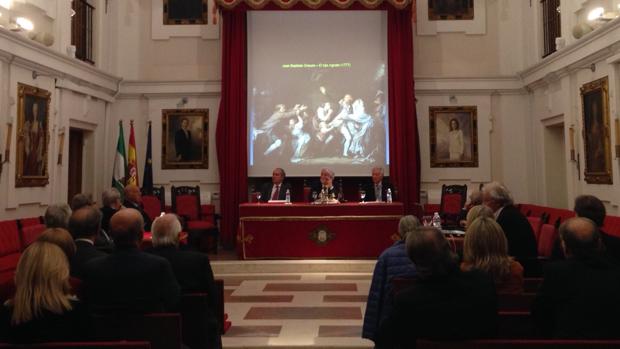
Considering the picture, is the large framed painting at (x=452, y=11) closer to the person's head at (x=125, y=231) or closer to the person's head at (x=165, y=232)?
the person's head at (x=165, y=232)

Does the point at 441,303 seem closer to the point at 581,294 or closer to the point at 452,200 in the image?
the point at 581,294

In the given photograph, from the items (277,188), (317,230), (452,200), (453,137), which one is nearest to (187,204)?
(277,188)

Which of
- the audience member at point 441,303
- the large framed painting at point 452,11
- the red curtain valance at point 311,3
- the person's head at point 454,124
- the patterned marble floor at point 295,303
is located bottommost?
the patterned marble floor at point 295,303

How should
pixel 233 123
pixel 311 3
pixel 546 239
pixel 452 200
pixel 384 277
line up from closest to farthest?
1. pixel 384 277
2. pixel 546 239
3. pixel 311 3
4. pixel 452 200
5. pixel 233 123

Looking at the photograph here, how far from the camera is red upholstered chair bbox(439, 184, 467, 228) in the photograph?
10266 millimetres

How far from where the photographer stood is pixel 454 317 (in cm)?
242

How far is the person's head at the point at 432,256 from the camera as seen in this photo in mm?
2479

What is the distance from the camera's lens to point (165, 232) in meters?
3.46

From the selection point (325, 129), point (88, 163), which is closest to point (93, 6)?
point (88, 163)

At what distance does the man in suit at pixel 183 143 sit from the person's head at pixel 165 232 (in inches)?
312

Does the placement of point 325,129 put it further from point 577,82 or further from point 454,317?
point 454,317

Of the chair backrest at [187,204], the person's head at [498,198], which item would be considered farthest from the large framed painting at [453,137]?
the person's head at [498,198]

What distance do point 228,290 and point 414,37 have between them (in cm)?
693

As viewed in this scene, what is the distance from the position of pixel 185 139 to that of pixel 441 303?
373 inches
